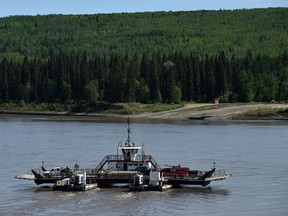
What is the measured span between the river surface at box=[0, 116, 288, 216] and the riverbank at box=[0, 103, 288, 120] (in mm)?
11669

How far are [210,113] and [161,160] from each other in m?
83.1

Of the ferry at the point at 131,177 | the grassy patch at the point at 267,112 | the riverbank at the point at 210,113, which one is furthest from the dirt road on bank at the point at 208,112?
the ferry at the point at 131,177

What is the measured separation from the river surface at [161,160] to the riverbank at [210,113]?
1167 centimetres

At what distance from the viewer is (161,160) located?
322 ft

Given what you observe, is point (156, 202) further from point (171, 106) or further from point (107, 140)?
point (171, 106)

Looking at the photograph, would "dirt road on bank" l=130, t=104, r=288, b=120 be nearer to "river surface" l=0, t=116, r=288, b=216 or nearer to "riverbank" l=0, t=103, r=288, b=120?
"riverbank" l=0, t=103, r=288, b=120

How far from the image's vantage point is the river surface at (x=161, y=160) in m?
70.4

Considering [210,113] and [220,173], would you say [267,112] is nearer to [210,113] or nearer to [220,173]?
[210,113]

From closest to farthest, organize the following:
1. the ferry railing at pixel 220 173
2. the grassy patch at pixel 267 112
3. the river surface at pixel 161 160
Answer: the river surface at pixel 161 160 → the ferry railing at pixel 220 173 → the grassy patch at pixel 267 112

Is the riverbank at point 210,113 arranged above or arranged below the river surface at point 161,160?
above

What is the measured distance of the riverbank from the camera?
579ft

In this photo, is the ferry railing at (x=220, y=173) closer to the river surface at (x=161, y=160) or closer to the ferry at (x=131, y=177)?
the river surface at (x=161, y=160)

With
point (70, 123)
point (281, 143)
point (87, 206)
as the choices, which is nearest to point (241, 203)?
point (87, 206)

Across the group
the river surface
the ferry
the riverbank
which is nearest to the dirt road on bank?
the riverbank
